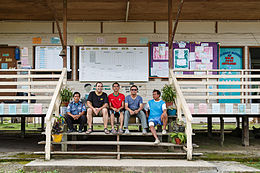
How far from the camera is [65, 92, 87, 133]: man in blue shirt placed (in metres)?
6.73

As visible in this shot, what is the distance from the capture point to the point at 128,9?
925cm

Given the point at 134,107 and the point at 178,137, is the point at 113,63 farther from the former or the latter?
the point at 178,137

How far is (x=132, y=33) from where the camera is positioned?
10516 millimetres

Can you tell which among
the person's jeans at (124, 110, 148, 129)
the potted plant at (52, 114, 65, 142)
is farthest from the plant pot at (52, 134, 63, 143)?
the person's jeans at (124, 110, 148, 129)

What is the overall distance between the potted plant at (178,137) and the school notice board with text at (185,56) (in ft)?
13.8

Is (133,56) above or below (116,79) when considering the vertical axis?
above

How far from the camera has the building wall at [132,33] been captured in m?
10.4

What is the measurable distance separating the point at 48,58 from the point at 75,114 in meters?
4.14

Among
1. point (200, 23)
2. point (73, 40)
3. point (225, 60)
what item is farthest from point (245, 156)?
point (73, 40)

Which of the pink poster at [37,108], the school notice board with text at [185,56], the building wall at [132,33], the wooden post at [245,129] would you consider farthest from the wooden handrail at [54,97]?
the wooden post at [245,129]

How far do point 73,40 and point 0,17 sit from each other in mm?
2525

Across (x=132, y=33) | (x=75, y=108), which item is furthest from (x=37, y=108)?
(x=132, y=33)

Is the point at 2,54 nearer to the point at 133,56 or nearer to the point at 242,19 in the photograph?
the point at 133,56

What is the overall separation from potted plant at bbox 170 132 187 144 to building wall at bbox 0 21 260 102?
406 cm
